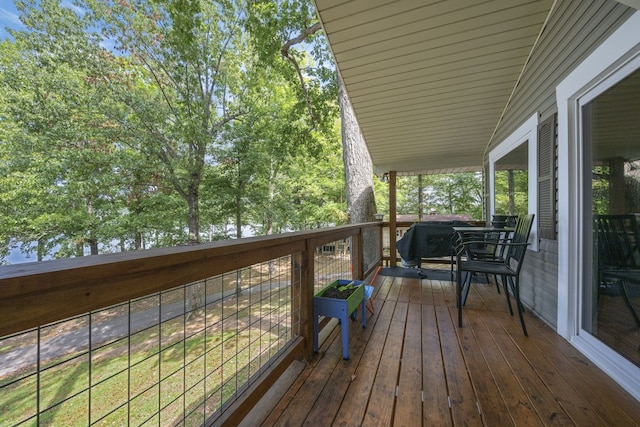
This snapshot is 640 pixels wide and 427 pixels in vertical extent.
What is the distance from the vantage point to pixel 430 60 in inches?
108

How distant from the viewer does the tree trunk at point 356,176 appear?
18.1 feet

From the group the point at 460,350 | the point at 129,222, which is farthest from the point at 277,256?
the point at 129,222

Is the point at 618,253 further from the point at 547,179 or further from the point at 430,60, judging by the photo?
the point at 430,60

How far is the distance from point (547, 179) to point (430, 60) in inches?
62.1

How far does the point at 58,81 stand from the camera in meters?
Answer: 6.01

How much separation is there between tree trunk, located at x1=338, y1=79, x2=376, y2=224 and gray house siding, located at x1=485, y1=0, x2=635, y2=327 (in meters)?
2.80

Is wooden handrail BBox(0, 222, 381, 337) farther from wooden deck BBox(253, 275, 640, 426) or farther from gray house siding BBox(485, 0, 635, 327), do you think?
gray house siding BBox(485, 0, 635, 327)

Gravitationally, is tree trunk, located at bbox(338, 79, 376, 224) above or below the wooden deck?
above

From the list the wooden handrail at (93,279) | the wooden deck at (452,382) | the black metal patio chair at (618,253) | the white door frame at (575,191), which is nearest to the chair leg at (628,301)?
the black metal patio chair at (618,253)

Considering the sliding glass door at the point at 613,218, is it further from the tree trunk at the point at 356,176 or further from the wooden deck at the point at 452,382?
the tree trunk at the point at 356,176

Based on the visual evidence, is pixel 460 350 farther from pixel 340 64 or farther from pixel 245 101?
pixel 245 101

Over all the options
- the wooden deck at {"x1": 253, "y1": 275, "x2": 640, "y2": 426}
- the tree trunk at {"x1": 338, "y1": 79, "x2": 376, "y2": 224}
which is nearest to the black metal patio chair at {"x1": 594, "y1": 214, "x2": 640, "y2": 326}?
the wooden deck at {"x1": 253, "y1": 275, "x2": 640, "y2": 426}

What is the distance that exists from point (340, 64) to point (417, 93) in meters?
1.02

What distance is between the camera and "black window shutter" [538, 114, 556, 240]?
7.48 feet
